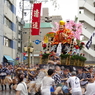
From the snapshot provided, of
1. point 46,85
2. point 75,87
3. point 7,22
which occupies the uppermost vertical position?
point 7,22

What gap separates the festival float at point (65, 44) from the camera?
1612cm

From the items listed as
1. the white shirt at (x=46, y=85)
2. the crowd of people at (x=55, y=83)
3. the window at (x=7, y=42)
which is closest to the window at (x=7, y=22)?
the window at (x=7, y=42)

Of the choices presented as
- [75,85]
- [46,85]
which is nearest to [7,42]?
[75,85]

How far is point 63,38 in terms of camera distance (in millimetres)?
17141

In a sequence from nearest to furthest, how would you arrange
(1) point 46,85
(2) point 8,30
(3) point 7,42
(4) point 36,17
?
(1) point 46,85 < (4) point 36,17 < (2) point 8,30 < (3) point 7,42

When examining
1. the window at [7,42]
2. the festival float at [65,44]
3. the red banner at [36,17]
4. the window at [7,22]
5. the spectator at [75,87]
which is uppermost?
the window at [7,22]

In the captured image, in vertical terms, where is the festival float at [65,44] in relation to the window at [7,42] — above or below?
below

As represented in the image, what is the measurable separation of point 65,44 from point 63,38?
411 millimetres

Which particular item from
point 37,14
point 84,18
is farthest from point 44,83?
point 84,18

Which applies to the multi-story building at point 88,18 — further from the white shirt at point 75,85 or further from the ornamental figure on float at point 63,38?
the white shirt at point 75,85

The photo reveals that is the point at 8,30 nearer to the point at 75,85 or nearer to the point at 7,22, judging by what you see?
the point at 7,22

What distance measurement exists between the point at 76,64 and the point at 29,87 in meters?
4.61

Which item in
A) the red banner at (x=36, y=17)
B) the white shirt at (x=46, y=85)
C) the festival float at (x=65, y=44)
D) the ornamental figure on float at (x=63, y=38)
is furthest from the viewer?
the red banner at (x=36, y=17)

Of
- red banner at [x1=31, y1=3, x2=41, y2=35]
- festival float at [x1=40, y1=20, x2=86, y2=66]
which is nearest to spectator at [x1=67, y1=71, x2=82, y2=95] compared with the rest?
festival float at [x1=40, y1=20, x2=86, y2=66]
